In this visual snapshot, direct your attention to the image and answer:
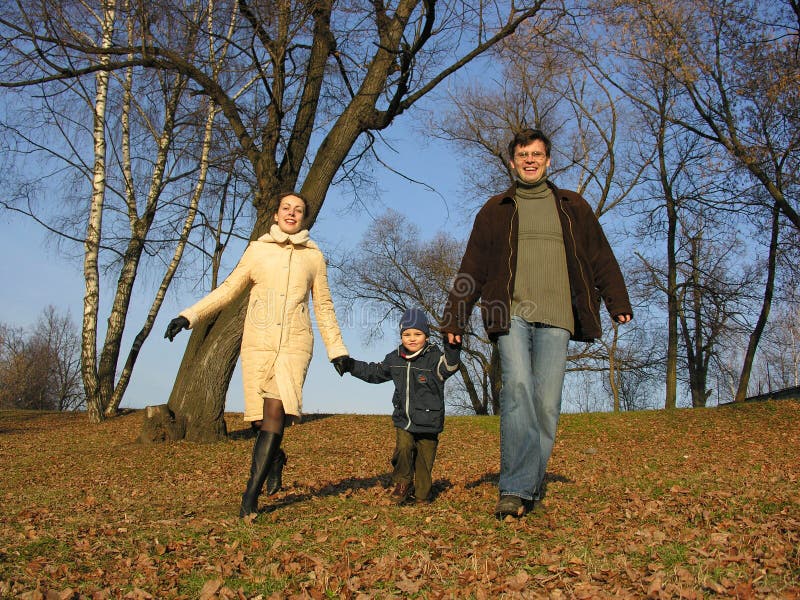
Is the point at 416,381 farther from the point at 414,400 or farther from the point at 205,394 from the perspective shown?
the point at 205,394

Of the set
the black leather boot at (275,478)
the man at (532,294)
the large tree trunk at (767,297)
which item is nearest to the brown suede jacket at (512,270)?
the man at (532,294)

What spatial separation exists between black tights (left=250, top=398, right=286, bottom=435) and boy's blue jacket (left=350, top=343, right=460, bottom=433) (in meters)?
0.91

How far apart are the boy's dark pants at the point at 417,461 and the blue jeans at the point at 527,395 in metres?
1.59

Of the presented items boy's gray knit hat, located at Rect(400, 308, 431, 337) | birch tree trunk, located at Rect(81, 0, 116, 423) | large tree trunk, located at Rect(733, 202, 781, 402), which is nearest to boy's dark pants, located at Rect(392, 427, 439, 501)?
boy's gray knit hat, located at Rect(400, 308, 431, 337)

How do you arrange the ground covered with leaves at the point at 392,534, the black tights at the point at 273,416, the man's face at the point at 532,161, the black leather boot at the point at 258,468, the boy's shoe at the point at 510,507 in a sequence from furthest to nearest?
1. the black tights at the point at 273,416
2. the black leather boot at the point at 258,468
3. the man's face at the point at 532,161
4. the boy's shoe at the point at 510,507
5. the ground covered with leaves at the point at 392,534

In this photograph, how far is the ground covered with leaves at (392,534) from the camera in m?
3.76

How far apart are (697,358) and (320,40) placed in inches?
710

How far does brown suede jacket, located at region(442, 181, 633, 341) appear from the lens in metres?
5.20

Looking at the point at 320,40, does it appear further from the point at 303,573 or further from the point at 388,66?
the point at 303,573

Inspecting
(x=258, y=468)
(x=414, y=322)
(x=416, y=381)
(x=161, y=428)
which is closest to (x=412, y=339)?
(x=414, y=322)

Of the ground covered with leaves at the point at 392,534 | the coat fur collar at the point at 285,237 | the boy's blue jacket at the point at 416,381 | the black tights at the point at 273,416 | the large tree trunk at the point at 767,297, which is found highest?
the large tree trunk at the point at 767,297

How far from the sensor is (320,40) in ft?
43.4

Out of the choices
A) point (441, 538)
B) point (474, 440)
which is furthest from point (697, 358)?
point (441, 538)

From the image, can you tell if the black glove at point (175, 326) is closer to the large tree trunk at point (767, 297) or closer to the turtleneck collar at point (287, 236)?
the turtleneck collar at point (287, 236)
